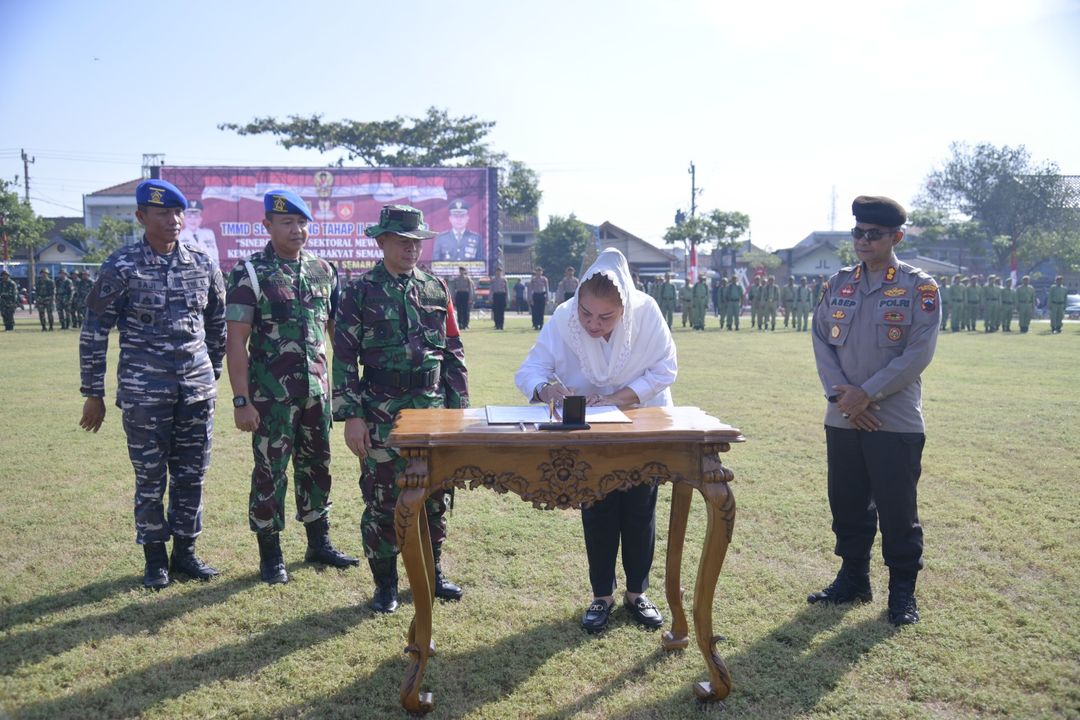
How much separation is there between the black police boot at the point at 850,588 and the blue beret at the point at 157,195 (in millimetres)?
3738

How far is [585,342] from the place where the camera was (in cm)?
351

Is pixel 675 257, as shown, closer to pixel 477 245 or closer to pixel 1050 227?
pixel 1050 227

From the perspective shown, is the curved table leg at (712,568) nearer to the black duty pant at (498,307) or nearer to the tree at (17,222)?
the black duty pant at (498,307)

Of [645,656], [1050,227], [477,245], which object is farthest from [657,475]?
[1050,227]

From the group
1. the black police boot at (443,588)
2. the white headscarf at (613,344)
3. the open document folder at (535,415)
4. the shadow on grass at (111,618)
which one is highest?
the white headscarf at (613,344)

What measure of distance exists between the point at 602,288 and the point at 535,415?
0.63 metres

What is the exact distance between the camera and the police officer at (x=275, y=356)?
406 cm

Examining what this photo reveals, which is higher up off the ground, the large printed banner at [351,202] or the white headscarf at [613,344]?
the large printed banner at [351,202]

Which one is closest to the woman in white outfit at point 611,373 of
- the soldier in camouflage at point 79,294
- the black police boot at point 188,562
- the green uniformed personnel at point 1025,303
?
the black police boot at point 188,562

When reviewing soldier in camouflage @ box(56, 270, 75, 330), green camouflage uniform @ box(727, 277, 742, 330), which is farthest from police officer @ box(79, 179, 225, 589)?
green camouflage uniform @ box(727, 277, 742, 330)

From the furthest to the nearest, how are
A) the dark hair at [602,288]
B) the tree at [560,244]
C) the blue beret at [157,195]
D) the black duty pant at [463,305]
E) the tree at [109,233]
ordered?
the tree at [560,244]
the tree at [109,233]
the black duty pant at [463,305]
the blue beret at [157,195]
the dark hair at [602,288]

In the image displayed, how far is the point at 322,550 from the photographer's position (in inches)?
175

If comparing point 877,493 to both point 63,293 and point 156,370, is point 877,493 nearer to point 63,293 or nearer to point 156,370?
point 156,370

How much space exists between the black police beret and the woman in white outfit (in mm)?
1106
